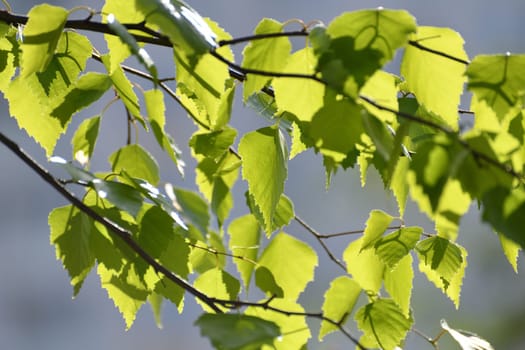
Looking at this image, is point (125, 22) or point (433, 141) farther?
point (125, 22)

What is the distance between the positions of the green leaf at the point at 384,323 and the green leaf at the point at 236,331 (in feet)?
0.42

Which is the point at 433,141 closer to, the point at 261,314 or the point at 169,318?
the point at 261,314

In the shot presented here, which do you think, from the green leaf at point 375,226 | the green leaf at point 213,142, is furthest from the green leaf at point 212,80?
the green leaf at point 375,226

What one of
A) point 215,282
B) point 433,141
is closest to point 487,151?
point 433,141

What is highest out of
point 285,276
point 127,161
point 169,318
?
point 127,161

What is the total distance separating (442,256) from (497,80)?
0.42 ft

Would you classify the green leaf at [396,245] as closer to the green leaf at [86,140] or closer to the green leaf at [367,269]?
the green leaf at [367,269]

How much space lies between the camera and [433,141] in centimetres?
28

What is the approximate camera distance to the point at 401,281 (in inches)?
18.5

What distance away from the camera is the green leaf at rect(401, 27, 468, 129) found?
377 millimetres

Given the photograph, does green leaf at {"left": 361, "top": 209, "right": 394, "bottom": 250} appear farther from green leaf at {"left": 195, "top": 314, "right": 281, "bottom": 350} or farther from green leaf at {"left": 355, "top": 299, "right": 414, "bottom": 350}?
green leaf at {"left": 195, "top": 314, "right": 281, "bottom": 350}

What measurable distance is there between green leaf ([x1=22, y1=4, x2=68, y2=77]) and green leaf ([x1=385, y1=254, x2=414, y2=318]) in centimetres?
22

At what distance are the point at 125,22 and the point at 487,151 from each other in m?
0.21

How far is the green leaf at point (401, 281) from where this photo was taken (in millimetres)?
465
